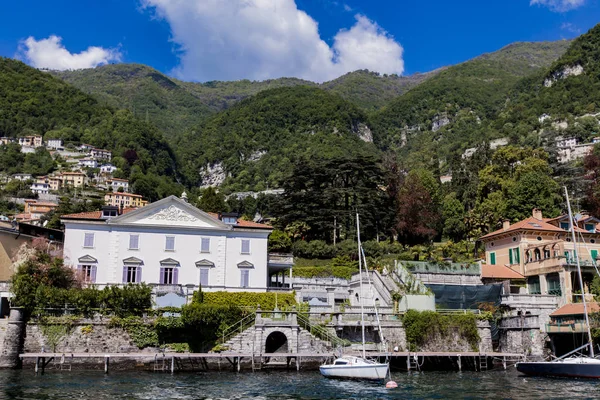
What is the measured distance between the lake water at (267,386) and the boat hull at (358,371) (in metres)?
0.64

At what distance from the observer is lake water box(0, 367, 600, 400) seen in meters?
27.3

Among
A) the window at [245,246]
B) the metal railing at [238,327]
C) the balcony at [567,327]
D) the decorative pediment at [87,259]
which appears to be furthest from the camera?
the window at [245,246]

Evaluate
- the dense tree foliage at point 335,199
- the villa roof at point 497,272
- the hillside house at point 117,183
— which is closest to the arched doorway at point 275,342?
the villa roof at point 497,272

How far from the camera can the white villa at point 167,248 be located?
46094mm

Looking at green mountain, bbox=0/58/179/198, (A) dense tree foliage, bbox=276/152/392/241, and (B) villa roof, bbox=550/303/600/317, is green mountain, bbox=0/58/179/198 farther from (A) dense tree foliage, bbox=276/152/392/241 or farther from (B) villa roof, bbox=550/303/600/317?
(B) villa roof, bbox=550/303/600/317

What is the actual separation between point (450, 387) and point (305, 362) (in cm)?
1056

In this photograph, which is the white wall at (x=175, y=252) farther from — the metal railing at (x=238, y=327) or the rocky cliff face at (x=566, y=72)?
the rocky cliff face at (x=566, y=72)

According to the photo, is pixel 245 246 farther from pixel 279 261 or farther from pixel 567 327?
pixel 567 327

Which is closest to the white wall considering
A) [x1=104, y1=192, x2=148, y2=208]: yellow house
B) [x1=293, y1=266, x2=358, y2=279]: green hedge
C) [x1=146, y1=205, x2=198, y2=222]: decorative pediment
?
[x1=146, y1=205, x2=198, y2=222]: decorative pediment

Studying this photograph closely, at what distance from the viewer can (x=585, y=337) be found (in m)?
40.1

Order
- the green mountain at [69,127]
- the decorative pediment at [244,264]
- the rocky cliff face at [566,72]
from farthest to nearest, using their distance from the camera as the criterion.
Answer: the green mountain at [69,127]
the rocky cliff face at [566,72]
the decorative pediment at [244,264]

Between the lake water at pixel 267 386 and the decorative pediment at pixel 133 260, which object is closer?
the lake water at pixel 267 386

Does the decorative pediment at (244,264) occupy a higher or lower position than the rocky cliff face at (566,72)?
lower

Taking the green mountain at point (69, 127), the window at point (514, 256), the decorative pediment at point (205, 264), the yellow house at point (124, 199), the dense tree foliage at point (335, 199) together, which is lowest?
the decorative pediment at point (205, 264)
